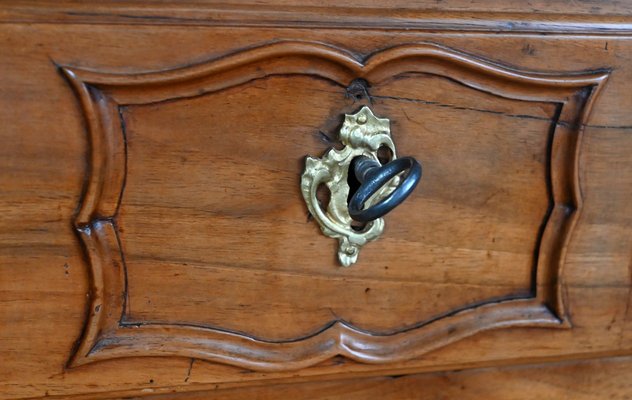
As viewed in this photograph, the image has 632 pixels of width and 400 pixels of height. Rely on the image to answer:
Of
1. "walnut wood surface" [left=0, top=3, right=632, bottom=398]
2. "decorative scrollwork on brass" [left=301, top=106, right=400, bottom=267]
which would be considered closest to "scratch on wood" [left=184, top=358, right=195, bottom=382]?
"walnut wood surface" [left=0, top=3, right=632, bottom=398]

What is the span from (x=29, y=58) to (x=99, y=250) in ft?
0.36

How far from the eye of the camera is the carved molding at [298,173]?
438 mm

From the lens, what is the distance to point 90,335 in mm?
469

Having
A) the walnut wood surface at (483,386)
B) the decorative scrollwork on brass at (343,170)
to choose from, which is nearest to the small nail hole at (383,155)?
the decorative scrollwork on brass at (343,170)

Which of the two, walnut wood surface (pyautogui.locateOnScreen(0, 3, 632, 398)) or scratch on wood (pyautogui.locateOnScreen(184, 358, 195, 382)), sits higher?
walnut wood surface (pyautogui.locateOnScreen(0, 3, 632, 398))

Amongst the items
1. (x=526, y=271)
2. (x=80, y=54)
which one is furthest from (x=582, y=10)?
(x=80, y=54)

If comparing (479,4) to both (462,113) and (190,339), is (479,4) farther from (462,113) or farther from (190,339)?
(190,339)

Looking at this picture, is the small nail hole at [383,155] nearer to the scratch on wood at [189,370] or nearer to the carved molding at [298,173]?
the carved molding at [298,173]

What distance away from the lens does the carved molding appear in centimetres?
44

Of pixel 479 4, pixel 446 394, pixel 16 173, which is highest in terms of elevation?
pixel 479 4

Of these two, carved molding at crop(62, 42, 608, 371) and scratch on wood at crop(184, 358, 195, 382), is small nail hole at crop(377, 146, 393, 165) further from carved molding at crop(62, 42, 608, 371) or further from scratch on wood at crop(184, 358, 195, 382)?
scratch on wood at crop(184, 358, 195, 382)

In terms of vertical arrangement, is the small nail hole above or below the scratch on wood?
above

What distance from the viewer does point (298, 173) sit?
477 mm

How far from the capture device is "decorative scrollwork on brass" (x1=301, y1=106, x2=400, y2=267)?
0.47 metres
